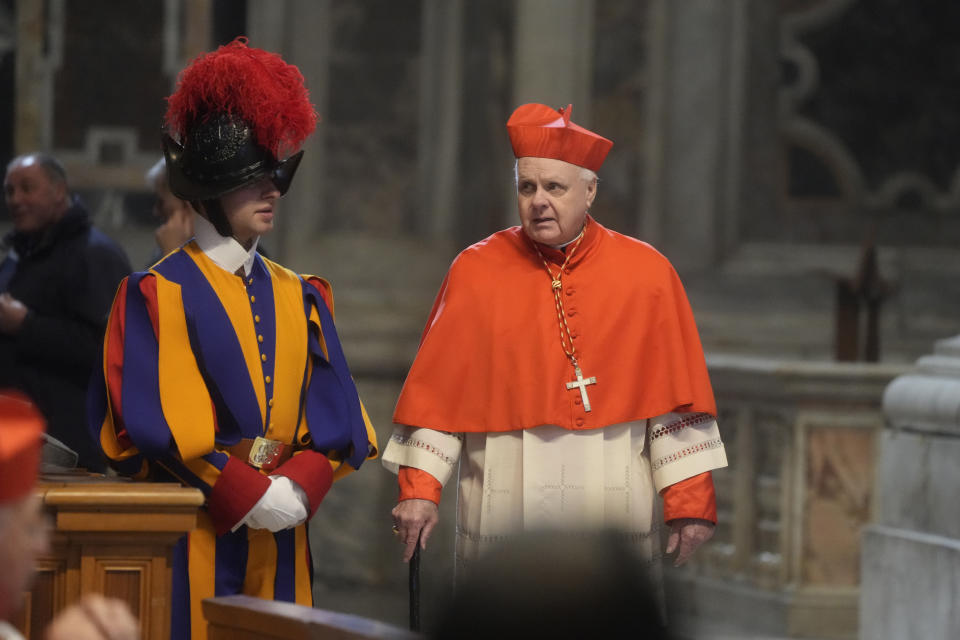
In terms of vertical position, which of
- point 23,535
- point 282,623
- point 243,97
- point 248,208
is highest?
point 243,97

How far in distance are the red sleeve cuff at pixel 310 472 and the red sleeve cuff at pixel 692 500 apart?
83 centimetres

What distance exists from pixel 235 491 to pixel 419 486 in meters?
0.60

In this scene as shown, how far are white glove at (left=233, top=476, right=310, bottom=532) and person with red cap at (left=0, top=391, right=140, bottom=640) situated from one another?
1.40 metres

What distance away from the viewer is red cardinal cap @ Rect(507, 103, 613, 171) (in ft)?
12.5

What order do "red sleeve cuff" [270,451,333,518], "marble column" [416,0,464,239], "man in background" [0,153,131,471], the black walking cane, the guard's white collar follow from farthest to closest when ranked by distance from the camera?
1. "marble column" [416,0,464,239]
2. "man in background" [0,153,131,471]
3. the black walking cane
4. the guard's white collar
5. "red sleeve cuff" [270,451,333,518]

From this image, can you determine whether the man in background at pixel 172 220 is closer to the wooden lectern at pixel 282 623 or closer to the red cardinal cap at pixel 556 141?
the red cardinal cap at pixel 556 141

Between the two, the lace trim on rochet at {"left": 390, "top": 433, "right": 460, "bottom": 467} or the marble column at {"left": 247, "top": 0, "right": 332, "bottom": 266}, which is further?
the marble column at {"left": 247, "top": 0, "right": 332, "bottom": 266}

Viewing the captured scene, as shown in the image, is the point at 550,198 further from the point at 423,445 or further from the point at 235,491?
the point at 235,491

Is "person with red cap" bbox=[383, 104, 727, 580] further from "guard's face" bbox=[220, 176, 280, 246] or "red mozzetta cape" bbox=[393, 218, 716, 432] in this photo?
"guard's face" bbox=[220, 176, 280, 246]

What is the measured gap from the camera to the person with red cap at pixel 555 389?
3.78 metres

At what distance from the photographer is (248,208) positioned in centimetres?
353

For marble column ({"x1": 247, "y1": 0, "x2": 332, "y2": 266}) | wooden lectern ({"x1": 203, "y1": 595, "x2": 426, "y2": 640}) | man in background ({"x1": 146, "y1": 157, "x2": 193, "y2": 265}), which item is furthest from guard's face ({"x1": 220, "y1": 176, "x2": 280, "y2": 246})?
marble column ({"x1": 247, "y1": 0, "x2": 332, "y2": 266})

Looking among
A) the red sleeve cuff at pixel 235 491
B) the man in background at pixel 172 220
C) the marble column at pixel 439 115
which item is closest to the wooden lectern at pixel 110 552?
the red sleeve cuff at pixel 235 491

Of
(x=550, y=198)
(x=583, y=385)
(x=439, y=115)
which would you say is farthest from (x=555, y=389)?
(x=439, y=115)
